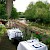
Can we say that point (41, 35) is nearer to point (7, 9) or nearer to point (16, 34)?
point (16, 34)

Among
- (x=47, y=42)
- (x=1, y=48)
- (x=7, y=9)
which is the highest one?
(x=7, y=9)

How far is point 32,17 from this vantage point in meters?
12.6

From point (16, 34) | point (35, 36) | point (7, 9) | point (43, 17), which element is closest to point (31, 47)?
point (35, 36)

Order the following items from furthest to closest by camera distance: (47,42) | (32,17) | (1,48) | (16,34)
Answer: (32,17), (16,34), (1,48), (47,42)

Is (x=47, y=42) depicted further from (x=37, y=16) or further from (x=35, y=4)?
(x=35, y=4)

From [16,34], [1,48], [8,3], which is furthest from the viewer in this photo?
[16,34]

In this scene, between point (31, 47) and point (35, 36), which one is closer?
point (31, 47)

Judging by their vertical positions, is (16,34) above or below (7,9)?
below

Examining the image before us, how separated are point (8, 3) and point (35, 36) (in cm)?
284

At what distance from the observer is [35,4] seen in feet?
41.6

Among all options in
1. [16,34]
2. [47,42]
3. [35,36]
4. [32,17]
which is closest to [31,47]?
[47,42]

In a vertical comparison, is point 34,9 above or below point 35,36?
above

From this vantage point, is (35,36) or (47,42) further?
(35,36)

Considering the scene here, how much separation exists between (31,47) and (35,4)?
1045 centimetres
